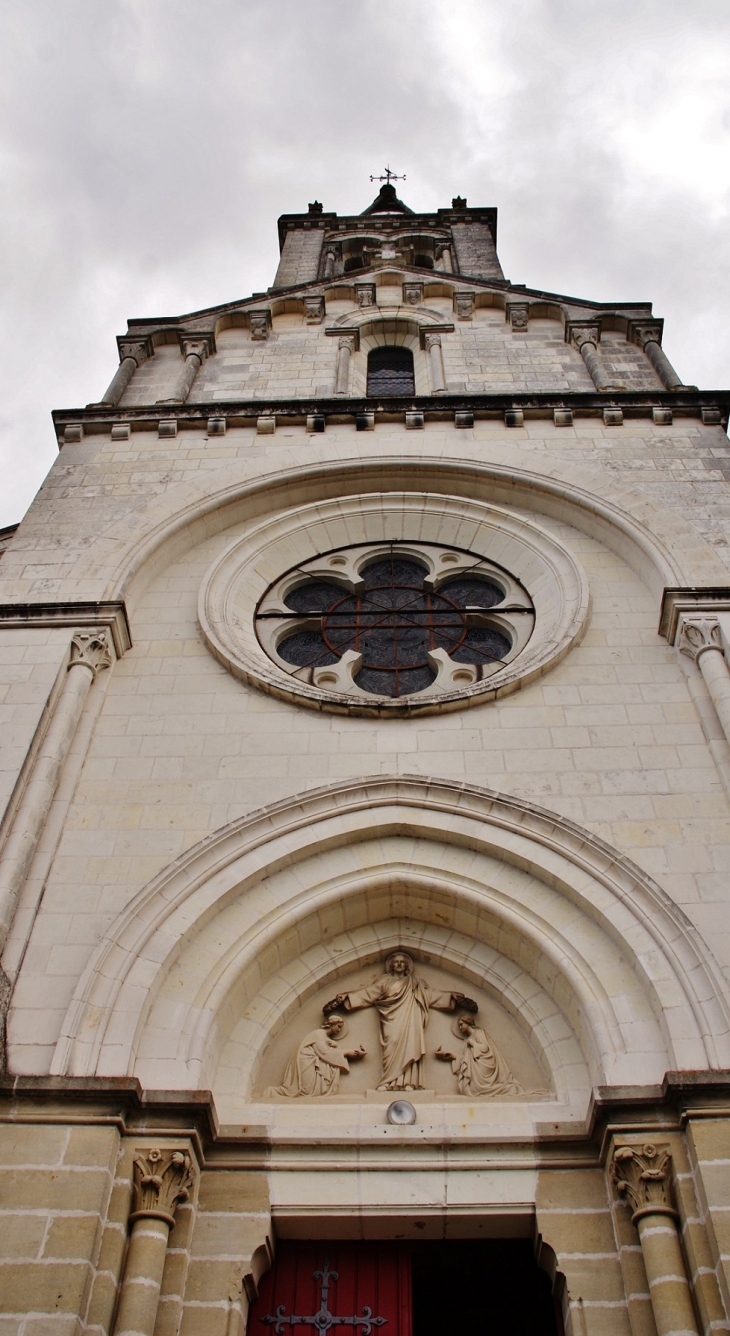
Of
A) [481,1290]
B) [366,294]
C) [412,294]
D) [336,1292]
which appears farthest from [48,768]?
[412,294]

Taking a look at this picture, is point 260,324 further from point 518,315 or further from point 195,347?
point 518,315

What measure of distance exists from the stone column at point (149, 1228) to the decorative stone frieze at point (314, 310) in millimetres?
11642

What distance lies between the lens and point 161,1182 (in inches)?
214

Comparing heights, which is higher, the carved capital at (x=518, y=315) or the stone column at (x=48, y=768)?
the carved capital at (x=518, y=315)

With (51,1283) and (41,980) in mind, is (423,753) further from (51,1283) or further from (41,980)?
(51,1283)

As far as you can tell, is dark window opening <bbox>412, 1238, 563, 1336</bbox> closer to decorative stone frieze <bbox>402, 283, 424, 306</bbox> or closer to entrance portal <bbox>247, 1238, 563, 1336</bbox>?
entrance portal <bbox>247, 1238, 563, 1336</bbox>

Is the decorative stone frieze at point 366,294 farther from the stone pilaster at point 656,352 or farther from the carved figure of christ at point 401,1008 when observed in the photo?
the carved figure of christ at point 401,1008

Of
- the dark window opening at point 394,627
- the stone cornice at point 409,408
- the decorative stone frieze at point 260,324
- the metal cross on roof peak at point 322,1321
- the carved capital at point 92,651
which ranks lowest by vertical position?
the metal cross on roof peak at point 322,1321

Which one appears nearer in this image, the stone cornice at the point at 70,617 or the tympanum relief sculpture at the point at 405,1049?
the tympanum relief sculpture at the point at 405,1049

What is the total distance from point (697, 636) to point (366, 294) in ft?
29.6

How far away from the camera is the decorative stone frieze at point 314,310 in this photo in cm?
1468

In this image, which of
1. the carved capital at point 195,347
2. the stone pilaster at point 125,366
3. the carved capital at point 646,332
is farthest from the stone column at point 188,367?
the carved capital at point 646,332

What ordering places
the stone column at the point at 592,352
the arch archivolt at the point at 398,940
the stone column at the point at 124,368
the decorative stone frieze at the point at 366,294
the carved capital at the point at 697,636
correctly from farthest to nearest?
the decorative stone frieze at the point at 366,294 → the stone column at the point at 592,352 → the stone column at the point at 124,368 → the carved capital at the point at 697,636 → the arch archivolt at the point at 398,940

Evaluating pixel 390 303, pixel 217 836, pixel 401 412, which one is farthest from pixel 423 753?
pixel 390 303
